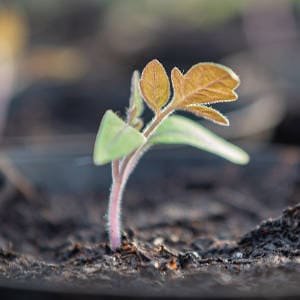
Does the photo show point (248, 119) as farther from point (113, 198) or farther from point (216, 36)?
point (216, 36)

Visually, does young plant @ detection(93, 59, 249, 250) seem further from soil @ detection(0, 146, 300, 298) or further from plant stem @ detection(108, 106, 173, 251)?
soil @ detection(0, 146, 300, 298)

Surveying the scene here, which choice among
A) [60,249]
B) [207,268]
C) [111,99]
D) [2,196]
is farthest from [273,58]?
[207,268]

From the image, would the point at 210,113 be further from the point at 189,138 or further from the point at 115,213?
the point at 115,213

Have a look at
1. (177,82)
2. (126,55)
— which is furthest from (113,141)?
(126,55)

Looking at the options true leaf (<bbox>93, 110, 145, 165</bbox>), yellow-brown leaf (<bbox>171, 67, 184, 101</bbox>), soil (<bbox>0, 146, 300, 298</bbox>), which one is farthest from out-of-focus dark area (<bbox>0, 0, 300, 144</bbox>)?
true leaf (<bbox>93, 110, 145, 165</bbox>)

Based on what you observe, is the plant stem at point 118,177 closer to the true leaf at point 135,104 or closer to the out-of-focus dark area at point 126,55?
the true leaf at point 135,104
